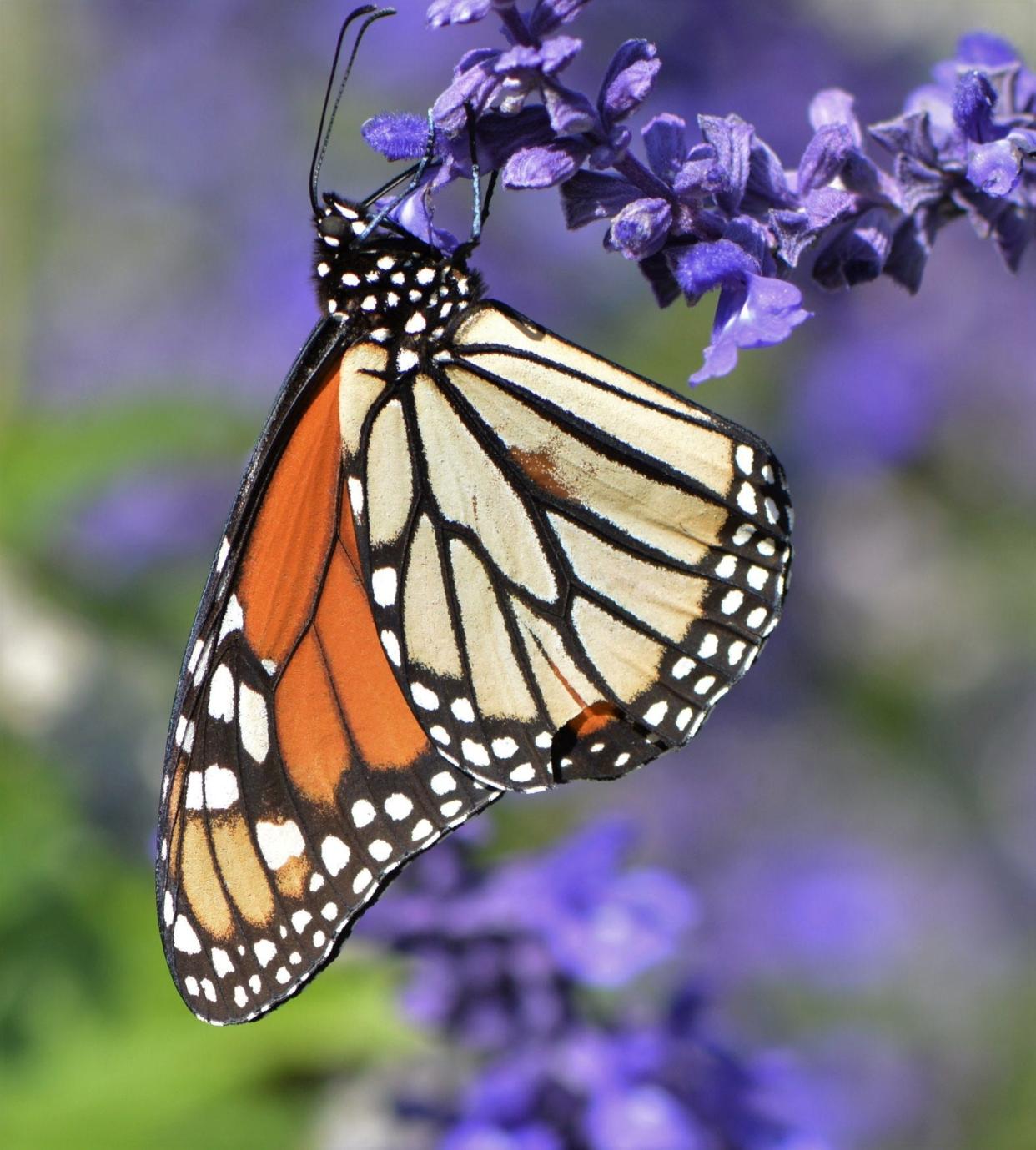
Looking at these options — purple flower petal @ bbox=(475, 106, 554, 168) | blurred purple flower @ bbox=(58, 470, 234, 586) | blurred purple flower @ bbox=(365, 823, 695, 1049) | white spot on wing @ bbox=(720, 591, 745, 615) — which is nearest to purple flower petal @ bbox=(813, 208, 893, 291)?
purple flower petal @ bbox=(475, 106, 554, 168)

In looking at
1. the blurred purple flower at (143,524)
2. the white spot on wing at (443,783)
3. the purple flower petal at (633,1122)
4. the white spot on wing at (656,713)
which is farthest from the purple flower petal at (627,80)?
the blurred purple flower at (143,524)

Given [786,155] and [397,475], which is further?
[786,155]

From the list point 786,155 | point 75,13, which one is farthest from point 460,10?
point 75,13

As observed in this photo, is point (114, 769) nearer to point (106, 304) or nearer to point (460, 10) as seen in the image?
point (460, 10)

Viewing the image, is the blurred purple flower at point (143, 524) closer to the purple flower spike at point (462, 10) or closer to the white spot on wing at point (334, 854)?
the white spot on wing at point (334, 854)

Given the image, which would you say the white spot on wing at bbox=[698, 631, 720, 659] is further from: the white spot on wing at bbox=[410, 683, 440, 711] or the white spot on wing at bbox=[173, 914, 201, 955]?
the white spot on wing at bbox=[173, 914, 201, 955]
